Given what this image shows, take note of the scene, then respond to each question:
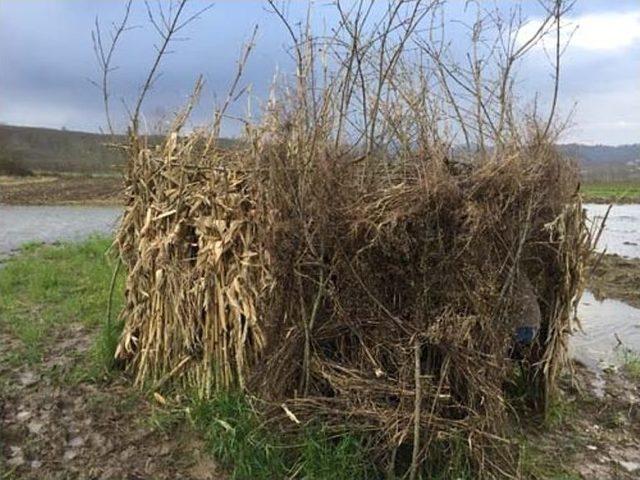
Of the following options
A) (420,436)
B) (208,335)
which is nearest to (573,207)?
(420,436)

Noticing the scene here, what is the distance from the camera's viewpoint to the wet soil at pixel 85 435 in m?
3.85

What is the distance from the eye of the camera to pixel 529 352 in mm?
4777

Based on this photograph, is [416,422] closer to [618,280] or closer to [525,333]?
[525,333]

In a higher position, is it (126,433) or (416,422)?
(416,422)

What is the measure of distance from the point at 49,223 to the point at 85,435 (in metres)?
19.4

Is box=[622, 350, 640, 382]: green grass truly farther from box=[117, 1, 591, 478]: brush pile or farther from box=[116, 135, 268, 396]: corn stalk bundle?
box=[116, 135, 268, 396]: corn stalk bundle

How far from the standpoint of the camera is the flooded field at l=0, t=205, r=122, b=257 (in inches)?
671

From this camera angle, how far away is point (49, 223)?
21828 mm

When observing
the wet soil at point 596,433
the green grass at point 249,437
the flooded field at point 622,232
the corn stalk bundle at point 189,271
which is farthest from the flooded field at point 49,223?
the flooded field at point 622,232

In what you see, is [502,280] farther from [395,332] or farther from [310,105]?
[310,105]

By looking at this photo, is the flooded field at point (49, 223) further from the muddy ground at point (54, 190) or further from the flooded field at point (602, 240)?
the muddy ground at point (54, 190)

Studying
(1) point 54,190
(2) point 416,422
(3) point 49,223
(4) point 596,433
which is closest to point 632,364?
(4) point 596,433

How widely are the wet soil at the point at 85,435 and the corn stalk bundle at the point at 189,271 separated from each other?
363mm

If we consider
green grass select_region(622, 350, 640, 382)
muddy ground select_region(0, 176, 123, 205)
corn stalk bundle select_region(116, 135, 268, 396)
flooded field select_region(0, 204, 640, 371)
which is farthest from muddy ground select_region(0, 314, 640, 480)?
muddy ground select_region(0, 176, 123, 205)
